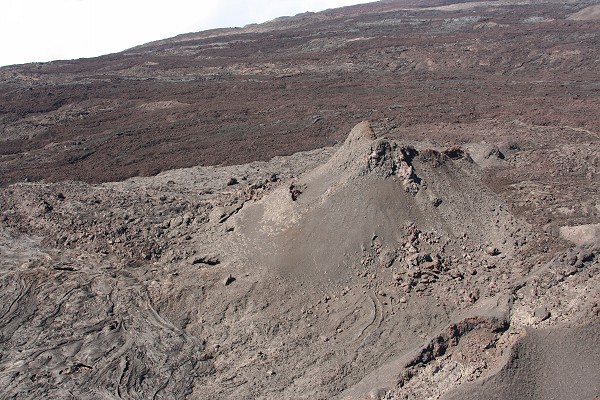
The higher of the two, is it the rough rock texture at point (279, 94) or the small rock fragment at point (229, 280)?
the rough rock texture at point (279, 94)

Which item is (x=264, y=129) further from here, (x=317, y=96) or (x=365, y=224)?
(x=365, y=224)

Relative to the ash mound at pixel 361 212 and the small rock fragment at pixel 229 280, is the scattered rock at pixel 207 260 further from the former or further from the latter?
the ash mound at pixel 361 212

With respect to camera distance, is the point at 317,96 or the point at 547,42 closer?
the point at 317,96

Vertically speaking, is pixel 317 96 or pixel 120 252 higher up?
pixel 317 96

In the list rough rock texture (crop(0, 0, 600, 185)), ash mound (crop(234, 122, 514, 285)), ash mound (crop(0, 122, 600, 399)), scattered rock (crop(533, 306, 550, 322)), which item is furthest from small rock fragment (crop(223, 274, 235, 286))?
Answer: rough rock texture (crop(0, 0, 600, 185))


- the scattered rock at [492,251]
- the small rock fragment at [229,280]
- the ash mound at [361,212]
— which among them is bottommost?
the scattered rock at [492,251]

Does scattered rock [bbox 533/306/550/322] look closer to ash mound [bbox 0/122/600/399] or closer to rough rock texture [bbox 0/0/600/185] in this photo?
ash mound [bbox 0/122/600/399]

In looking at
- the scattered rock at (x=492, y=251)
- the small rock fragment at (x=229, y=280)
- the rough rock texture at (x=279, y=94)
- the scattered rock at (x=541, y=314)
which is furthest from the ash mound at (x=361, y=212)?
the rough rock texture at (x=279, y=94)

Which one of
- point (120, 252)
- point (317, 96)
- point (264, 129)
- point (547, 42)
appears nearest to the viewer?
point (120, 252)

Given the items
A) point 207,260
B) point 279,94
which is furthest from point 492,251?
point 279,94

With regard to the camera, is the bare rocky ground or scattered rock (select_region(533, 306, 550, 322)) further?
scattered rock (select_region(533, 306, 550, 322))

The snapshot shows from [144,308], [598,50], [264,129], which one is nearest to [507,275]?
[144,308]
